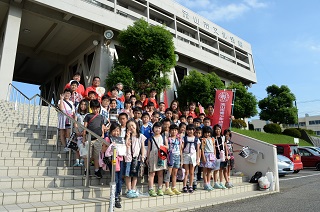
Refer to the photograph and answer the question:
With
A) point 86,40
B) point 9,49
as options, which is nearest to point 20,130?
point 9,49

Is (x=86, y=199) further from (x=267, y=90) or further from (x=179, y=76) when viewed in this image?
(x=267, y=90)

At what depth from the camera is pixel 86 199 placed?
161 inches

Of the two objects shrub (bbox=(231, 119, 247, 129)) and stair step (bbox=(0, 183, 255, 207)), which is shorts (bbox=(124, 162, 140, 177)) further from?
shrub (bbox=(231, 119, 247, 129))

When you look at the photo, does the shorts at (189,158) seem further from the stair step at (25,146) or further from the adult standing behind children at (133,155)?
the stair step at (25,146)

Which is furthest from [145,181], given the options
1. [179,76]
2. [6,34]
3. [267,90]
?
[267,90]

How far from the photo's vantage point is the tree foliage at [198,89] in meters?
16.0

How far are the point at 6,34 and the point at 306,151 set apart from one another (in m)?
17.2

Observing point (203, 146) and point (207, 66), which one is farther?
point (207, 66)

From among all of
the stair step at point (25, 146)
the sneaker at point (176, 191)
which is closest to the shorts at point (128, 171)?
the sneaker at point (176, 191)

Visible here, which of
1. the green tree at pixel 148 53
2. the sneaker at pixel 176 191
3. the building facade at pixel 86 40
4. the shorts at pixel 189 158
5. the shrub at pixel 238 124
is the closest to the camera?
the sneaker at pixel 176 191

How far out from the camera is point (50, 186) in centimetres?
422

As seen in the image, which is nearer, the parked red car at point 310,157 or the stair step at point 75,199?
the stair step at point 75,199

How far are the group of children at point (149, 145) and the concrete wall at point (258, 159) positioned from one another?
5.52 ft

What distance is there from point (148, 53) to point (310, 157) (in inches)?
437
